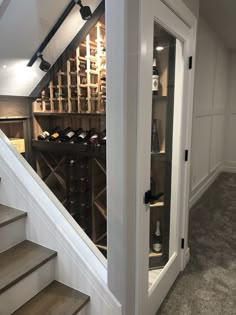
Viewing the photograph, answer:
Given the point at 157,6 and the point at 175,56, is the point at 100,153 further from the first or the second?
the point at 157,6

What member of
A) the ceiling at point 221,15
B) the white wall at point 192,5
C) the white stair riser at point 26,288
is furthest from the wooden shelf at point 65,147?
the ceiling at point 221,15

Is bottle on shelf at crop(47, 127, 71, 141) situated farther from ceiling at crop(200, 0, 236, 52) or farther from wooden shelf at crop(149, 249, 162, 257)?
ceiling at crop(200, 0, 236, 52)

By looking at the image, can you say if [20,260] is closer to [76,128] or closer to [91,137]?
[91,137]

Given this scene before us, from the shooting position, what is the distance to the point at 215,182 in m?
4.79

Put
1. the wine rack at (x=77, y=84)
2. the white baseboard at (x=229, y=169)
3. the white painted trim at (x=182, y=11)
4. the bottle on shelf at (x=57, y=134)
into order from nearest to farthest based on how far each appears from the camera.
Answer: the white painted trim at (x=182, y=11)
the wine rack at (x=77, y=84)
the bottle on shelf at (x=57, y=134)
the white baseboard at (x=229, y=169)

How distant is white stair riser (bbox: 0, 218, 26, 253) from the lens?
1655mm

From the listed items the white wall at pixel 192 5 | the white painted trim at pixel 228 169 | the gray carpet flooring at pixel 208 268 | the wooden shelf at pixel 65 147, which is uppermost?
the white wall at pixel 192 5

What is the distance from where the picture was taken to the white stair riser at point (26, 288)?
54.6 inches

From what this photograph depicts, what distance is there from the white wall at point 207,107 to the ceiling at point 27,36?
166 centimetres

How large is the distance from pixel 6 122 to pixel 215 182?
12.5ft

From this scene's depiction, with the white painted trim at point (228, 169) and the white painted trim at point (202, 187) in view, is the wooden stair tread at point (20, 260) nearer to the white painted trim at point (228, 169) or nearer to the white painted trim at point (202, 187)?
the white painted trim at point (202, 187)

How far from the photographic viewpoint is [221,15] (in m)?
3.11

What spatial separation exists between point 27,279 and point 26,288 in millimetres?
53

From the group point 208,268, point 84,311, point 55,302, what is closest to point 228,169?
point 208,268
